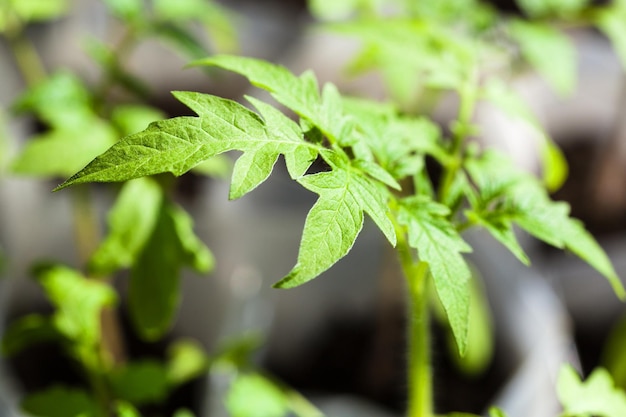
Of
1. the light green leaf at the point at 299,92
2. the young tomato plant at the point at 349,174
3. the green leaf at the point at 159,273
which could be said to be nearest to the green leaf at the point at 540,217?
the young tomato plant at the point at 349,174

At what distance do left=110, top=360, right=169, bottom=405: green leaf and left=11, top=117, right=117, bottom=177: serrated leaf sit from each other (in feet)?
0.51

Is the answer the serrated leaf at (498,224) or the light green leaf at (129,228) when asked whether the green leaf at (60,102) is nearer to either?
the light green leaf at (129,228)

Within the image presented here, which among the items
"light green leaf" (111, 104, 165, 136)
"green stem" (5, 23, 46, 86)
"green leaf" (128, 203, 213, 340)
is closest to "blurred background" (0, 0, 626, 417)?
"green stem" (5, 23, 46, 86)

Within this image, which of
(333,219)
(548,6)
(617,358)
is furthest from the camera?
(617,358)

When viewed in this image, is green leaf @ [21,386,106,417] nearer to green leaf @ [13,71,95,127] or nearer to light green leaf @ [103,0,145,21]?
green leaf @ [13,71,95,127]

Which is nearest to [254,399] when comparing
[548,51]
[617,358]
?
[548,51]

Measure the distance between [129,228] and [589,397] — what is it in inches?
13.2

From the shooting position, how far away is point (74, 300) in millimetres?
529

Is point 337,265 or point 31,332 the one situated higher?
point 31,332

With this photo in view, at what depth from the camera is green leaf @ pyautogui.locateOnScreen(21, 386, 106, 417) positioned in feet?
1.57

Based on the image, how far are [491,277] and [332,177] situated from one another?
67 cm

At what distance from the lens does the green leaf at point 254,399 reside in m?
0.58

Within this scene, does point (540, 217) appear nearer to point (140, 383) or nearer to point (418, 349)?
point (418, 349)

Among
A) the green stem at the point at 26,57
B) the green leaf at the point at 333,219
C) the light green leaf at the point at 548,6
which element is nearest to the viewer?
the green leaf at the point at 333,219
